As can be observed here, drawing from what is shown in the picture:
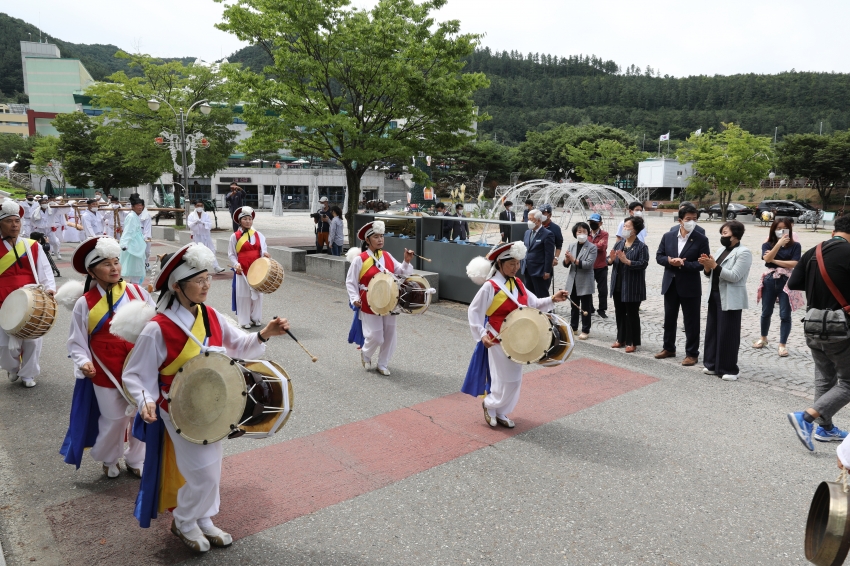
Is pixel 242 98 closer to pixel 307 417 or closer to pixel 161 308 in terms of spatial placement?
pixel 307 417

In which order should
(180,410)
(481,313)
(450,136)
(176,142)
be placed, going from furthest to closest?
(176,142), (450,136), (481,313), (180,410)

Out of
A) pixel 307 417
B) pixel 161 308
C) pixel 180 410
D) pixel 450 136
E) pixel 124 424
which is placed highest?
pixel 450 136

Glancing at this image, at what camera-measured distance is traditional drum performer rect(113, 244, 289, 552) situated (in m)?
3.45

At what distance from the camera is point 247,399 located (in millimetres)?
3459

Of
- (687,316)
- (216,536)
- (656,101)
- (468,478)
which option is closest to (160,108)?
(687,316)

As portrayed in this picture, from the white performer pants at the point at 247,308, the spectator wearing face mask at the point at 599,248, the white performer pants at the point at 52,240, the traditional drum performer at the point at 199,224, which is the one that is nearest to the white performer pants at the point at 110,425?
the white performer pants at the point at 247,308

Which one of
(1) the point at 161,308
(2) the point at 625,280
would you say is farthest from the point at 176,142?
(1) the point at 161,308

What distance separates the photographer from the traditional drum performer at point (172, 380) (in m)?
3.45

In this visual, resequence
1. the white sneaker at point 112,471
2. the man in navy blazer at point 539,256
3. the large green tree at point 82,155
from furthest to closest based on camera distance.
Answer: the large green tree at point 82,155 < the man in navy blazer at point 539,256 < the white sneaker at point 112,471

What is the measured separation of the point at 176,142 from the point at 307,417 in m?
25.3

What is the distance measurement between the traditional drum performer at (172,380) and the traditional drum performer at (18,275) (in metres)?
3.75

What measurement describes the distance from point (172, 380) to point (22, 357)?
4.46 metres

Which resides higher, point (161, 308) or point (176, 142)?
point (176, 142)

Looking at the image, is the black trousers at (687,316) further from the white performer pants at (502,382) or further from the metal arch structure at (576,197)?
the metal arch structure at (576,197)
